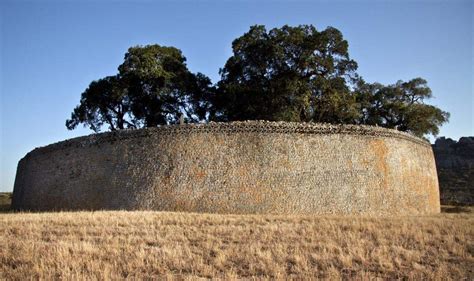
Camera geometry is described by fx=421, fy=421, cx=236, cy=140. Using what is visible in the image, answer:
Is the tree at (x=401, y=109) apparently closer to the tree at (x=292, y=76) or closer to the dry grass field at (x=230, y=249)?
the tree at (x=292, y=76)

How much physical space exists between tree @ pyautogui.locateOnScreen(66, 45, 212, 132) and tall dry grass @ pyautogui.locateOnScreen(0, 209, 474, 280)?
17488 mm

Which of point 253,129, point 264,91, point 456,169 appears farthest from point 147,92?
point 456,169

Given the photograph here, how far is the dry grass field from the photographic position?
824 centimetres

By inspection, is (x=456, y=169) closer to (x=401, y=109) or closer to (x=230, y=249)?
(x=401, y=109)

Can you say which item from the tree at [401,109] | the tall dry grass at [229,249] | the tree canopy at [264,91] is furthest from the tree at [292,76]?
the tall dry grass at [229,249]

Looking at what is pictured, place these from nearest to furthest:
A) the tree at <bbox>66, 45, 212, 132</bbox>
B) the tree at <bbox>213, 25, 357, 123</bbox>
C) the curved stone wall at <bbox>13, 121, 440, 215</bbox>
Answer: the curved stone wall at <bbox>13, 121, 440, 215</bbox> < the tree at <bbox>213, 25, 357, 123</bbox> < the tree at <bbox>66, 45, 212, 132</bbox>

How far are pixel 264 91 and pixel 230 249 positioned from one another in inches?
669

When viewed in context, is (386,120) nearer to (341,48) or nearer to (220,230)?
(341,48)

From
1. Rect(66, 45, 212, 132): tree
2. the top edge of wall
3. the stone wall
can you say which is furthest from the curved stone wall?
the stone wall

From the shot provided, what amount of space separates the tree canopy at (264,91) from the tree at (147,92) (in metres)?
0.07

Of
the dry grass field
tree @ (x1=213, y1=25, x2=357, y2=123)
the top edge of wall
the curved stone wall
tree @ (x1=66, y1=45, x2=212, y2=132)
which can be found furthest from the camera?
tree @ (x1=66, y1=45, x2=212, y2=132)

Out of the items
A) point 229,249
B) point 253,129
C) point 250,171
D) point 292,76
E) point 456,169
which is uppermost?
point 292,76

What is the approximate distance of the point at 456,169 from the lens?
4328 centimetres

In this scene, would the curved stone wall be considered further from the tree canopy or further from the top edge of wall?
the tree canopy
